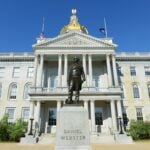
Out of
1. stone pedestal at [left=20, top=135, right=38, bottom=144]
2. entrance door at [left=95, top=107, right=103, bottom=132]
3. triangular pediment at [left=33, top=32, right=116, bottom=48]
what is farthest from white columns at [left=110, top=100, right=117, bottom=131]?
stone pedestal at [left=20, top=135, right=38, bottom=144]

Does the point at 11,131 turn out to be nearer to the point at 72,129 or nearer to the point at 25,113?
the point at 25,113

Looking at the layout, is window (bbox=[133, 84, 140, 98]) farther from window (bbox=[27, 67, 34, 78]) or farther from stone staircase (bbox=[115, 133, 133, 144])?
window (bbox=[27, 67, 34, 78])

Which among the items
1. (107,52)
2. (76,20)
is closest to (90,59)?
(107,52)

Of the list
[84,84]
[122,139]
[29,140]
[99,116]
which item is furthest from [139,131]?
[29,140]

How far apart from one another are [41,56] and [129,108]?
19367 millimetres

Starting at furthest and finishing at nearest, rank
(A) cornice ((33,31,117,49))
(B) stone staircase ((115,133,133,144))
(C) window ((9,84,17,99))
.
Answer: (C) window ((9,84,17,99)) → (A) cornice ((33,31,117,49)) → (B) stone staircase ((115,133,133,144))

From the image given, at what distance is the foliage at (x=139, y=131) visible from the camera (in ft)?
102

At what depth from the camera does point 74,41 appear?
128 ft

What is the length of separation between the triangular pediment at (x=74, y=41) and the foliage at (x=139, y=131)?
14738 mm

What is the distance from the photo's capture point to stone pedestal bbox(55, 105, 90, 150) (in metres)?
10.6

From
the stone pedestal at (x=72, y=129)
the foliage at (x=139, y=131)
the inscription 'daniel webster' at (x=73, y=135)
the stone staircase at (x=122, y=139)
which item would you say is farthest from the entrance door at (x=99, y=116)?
the inscription 'daniel webster' at (x=73, y=135)

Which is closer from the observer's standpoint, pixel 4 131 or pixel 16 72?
pixel 4 131

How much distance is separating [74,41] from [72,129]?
2960 centimetres

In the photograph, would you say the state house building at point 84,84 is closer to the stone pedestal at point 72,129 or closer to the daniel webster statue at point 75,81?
the daniel webster statue at point 75,81
